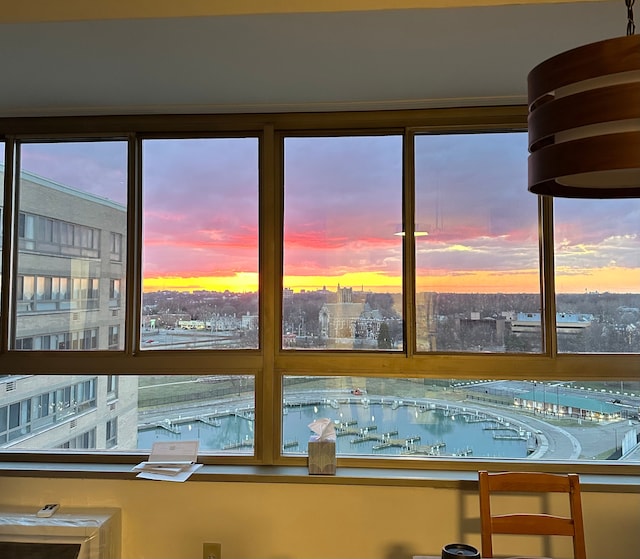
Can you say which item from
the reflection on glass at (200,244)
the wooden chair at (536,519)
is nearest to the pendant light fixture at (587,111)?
the wooden chair at (536,519)

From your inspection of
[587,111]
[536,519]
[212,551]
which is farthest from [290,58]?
[212,551]

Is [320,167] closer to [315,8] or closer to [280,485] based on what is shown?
[315,8]

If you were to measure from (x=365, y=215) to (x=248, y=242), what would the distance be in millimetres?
625

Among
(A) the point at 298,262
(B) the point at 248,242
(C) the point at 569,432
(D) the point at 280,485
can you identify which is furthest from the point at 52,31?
(C) the point at 569,432

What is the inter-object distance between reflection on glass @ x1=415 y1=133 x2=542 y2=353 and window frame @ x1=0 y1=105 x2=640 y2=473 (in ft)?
0.17

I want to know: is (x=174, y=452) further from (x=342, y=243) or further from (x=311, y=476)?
(x=342, y=243)

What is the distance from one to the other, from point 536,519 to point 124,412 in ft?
6.53

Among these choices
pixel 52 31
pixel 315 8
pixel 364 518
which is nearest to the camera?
pixel 315 8

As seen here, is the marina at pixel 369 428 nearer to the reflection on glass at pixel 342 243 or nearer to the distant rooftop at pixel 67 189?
the reflection on glass at pixel 342 243

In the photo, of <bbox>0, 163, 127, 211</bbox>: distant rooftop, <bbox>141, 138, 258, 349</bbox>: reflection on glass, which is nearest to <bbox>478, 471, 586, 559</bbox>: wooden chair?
<bbox>141, 138, 258, 349</bbox>: reflection on glass

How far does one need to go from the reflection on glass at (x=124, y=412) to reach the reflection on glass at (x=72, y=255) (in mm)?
214

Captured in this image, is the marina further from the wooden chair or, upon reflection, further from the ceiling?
the ceiling

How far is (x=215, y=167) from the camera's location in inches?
106

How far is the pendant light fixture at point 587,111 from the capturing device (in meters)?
0.91
